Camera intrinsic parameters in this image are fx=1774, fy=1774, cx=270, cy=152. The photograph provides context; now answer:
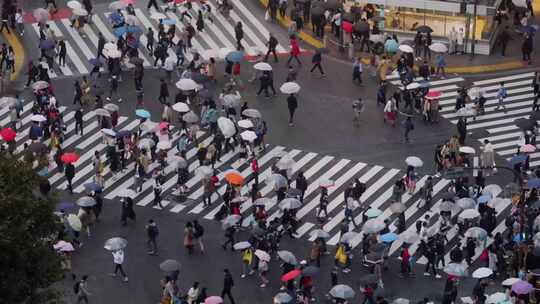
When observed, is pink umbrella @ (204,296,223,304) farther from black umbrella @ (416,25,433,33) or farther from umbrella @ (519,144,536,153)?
black umbrella @ (416,25,433,33)

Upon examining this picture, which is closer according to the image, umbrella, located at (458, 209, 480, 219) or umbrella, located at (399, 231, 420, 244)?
umbrella, located at (399, 231, 420, 244)

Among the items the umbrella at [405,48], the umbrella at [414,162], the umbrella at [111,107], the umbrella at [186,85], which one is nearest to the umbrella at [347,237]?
the umbrella at [414,162]

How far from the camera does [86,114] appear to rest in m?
81.7

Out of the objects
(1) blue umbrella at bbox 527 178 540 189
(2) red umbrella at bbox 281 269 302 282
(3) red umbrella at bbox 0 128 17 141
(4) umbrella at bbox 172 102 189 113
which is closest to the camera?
(2) red umbrella at bbox 281 269 302 282

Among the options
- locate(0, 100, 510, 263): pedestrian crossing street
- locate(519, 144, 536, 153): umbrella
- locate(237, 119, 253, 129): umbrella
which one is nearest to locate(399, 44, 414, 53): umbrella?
locate(0, 100, 510, 263): pedestrian crossing street

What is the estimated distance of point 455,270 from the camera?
219ft

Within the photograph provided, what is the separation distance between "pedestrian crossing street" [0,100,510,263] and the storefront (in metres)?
13.0

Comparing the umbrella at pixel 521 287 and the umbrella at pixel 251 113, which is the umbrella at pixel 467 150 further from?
the umbrella at pixel 521 287

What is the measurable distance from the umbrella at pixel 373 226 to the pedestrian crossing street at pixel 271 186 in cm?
146

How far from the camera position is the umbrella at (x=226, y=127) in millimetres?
76938

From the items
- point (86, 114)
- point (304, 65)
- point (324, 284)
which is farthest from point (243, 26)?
point (324, 284)

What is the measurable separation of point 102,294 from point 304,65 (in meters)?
22.4

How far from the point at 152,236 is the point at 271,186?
24.0 ft

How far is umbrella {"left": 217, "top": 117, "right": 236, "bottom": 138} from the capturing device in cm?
7694
